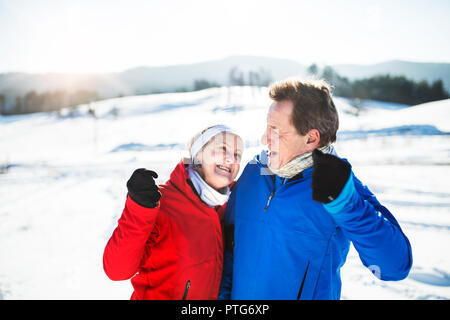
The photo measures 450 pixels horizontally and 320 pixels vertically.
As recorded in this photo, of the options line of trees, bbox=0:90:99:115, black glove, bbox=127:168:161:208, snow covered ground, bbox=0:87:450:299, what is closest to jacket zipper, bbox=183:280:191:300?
black glove, bbox=127:168:161:208

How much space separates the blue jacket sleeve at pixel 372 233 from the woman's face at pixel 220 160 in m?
0.73

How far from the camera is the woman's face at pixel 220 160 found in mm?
1613

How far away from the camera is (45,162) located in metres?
A: 11.6

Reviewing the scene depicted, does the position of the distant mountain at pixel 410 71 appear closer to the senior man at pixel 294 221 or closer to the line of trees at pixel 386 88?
the line of trees at pixel 386 88

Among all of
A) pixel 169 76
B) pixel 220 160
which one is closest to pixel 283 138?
pixel 220 160

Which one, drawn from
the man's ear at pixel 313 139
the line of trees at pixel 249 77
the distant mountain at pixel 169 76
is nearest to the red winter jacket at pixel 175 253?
the man's ear at pixel 313 139

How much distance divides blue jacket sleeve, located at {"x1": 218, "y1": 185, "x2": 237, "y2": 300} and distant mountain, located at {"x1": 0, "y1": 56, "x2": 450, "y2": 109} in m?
30.5

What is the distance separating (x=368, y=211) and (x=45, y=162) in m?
13.6

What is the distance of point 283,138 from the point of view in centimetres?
140

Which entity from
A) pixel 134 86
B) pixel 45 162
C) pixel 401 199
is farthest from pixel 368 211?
pixel 134 86

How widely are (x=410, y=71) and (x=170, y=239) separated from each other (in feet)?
148

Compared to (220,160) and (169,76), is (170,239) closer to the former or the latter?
(220,160)
